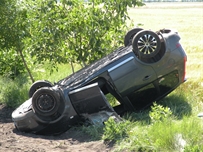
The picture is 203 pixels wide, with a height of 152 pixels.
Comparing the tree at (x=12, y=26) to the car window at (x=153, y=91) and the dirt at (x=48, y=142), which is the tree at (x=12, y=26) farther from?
the car window at (x=153, y=91)

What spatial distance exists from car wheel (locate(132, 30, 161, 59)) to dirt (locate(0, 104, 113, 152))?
1.74 meters

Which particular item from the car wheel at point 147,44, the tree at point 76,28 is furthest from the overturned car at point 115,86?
the tree at point 76,28

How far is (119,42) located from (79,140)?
3.86 meters

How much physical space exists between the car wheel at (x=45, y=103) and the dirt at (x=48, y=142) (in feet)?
1.37

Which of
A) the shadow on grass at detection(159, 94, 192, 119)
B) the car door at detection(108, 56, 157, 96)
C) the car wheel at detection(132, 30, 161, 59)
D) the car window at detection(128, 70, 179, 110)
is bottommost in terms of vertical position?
the shadow on grass at detection(159, 94, 192, 119)

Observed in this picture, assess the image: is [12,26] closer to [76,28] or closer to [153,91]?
[76,28]

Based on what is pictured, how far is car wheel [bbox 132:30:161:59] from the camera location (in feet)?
25.6

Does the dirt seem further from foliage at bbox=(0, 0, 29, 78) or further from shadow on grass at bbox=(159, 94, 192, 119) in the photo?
foliage at bbox=(0, 0, 29, 78)

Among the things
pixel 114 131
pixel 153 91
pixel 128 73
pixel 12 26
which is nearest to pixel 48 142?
pixel 114 131

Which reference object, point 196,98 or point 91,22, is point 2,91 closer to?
point 91,22

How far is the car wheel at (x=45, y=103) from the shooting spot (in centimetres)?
756

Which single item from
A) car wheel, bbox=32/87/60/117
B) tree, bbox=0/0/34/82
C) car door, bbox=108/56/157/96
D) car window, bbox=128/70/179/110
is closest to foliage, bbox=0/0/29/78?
tree, bbox=0/0/34/82

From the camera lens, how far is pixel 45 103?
7.61 m

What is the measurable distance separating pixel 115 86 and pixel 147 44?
3.01ft
